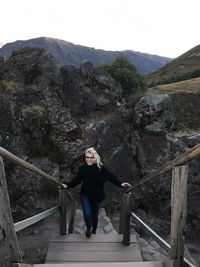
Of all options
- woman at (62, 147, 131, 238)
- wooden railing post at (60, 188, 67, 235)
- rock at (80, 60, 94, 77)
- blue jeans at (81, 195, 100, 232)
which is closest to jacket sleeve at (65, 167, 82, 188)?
woman at (62, 147, 131, 238)

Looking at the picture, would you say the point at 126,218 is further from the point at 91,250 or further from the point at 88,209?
the point at 91,250

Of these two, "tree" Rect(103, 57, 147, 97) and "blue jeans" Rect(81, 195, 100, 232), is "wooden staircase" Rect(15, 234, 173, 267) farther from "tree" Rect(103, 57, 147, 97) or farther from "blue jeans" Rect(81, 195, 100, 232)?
"tree" Rect(103, 57, 147, 97)

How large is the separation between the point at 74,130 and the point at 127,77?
36.2 ft

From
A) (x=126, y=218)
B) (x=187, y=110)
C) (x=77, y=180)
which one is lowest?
(x=187, y=110)

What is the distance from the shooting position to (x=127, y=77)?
2886 centimetres

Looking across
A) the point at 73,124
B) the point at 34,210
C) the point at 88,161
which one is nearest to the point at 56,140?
the point at 73,124

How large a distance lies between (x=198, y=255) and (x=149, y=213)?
3.06 metres

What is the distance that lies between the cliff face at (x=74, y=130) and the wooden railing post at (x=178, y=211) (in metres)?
12.9

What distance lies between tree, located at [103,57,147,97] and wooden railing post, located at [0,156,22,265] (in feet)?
76.8

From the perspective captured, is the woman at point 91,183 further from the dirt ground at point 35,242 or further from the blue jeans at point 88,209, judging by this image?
the dirt ground at point 35,242

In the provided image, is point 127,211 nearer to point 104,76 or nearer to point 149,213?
point 149,213

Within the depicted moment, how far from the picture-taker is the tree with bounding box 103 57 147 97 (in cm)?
2825

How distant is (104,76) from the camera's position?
872 inches

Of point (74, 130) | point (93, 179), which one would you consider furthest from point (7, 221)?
point (74, 130)
